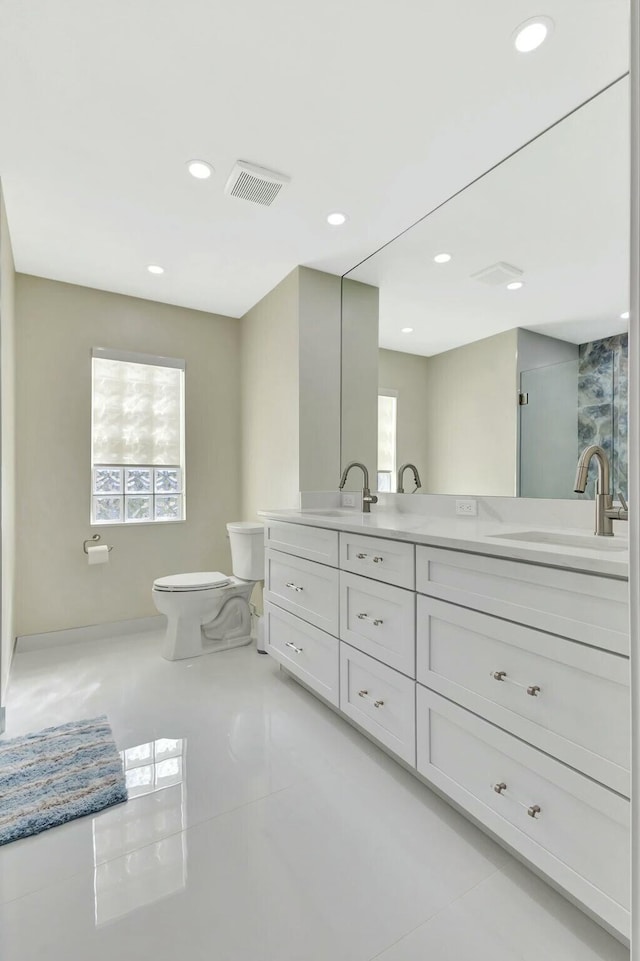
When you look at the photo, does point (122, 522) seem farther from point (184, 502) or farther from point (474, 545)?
point (474, 545)

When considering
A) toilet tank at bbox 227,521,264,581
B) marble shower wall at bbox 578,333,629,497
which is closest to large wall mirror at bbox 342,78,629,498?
marble shower wall at bbox 578,333,629,497

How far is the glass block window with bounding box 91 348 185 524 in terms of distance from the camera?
3275 millimetres

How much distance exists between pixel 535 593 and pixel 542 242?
149 centimetres

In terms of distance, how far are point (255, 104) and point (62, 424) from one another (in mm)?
2333

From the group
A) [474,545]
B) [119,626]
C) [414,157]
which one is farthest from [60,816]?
[414,157]

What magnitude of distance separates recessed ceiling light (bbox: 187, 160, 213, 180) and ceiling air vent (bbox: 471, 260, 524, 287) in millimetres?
1297

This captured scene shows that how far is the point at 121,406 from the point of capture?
3348 millimetres

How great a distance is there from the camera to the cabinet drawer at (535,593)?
3.39 feet

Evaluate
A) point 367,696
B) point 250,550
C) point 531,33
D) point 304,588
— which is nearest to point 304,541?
point 304,588

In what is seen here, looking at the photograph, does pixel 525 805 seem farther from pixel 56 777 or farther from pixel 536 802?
pixel 56 777

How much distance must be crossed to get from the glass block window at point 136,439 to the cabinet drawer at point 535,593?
2.52 metres

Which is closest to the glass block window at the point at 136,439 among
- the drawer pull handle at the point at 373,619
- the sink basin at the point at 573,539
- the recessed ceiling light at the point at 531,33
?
the drawer pull handle at the point at 373,619

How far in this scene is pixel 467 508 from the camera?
7.15ft

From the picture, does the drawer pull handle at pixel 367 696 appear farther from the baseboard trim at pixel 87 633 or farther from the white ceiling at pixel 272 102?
the white ceiling at pixel 272 102
